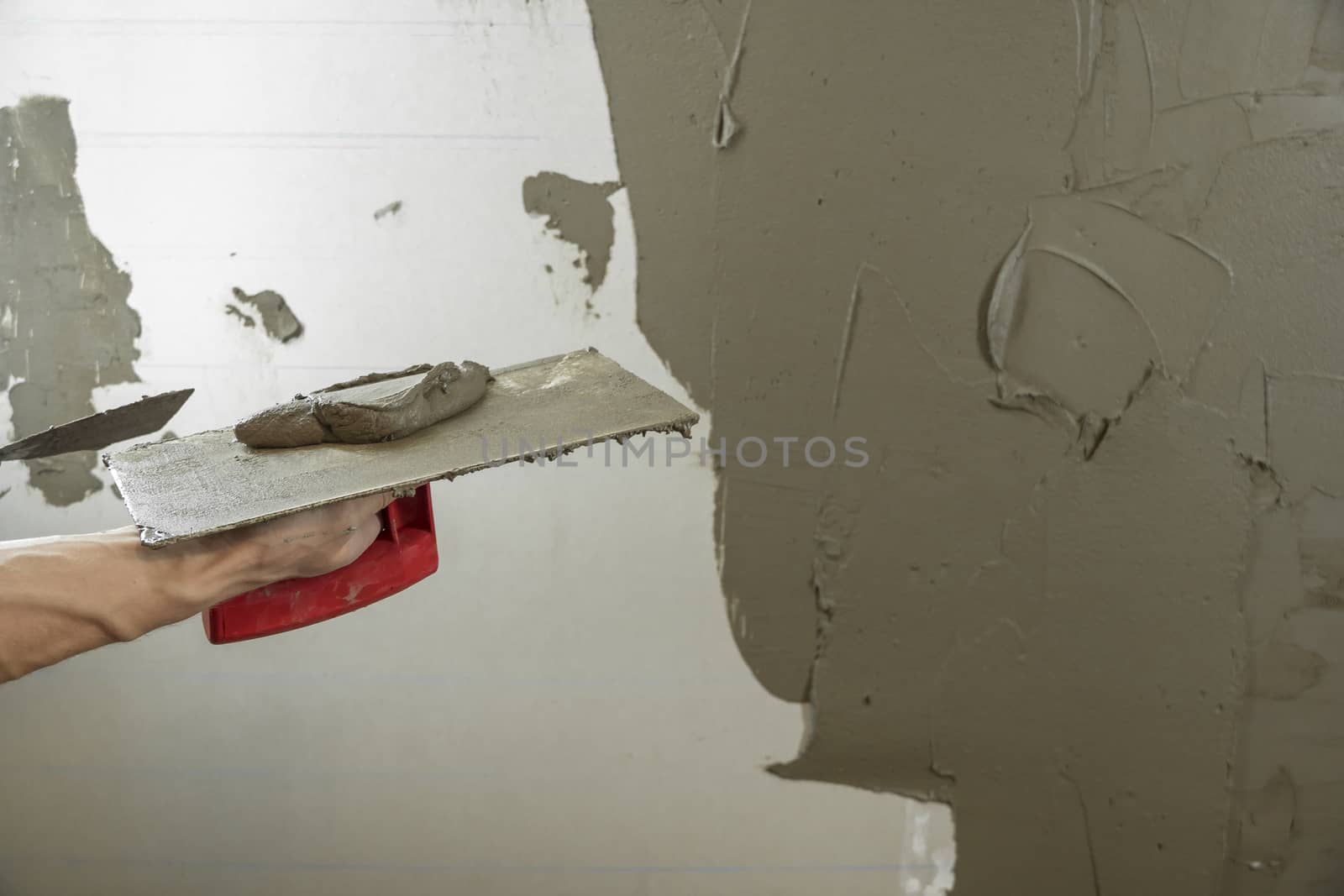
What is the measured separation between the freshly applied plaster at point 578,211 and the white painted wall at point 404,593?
0.06 ft

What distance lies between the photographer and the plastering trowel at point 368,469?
0.80m

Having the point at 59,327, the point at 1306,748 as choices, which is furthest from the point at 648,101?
the point at 1306,748

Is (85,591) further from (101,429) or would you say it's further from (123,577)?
(101,429)

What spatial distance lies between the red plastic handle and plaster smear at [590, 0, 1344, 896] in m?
0.58

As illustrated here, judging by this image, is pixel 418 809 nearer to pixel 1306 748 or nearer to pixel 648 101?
pixel 648 101

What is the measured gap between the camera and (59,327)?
1421mm

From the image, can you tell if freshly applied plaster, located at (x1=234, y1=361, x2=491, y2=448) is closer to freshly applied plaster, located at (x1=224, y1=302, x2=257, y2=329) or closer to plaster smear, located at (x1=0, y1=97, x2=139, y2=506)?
freshly applied plaster, located at (x1=224, y1=302, x2=257, y2=329)

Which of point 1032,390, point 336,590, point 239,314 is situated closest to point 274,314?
point 239,314

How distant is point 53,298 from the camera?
141cm

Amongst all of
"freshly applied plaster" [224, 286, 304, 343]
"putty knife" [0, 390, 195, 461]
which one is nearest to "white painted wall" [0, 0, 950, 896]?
"freshly applied plaster" [224, 286, 304, 343]

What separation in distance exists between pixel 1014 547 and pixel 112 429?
134 centimetres

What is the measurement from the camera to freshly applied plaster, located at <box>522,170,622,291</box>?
4.56 ft

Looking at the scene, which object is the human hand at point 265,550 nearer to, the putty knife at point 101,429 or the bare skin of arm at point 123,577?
the bare skin of arm at point 123,577

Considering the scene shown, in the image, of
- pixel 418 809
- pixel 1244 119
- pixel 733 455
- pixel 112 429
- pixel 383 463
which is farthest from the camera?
pixel 418 809
